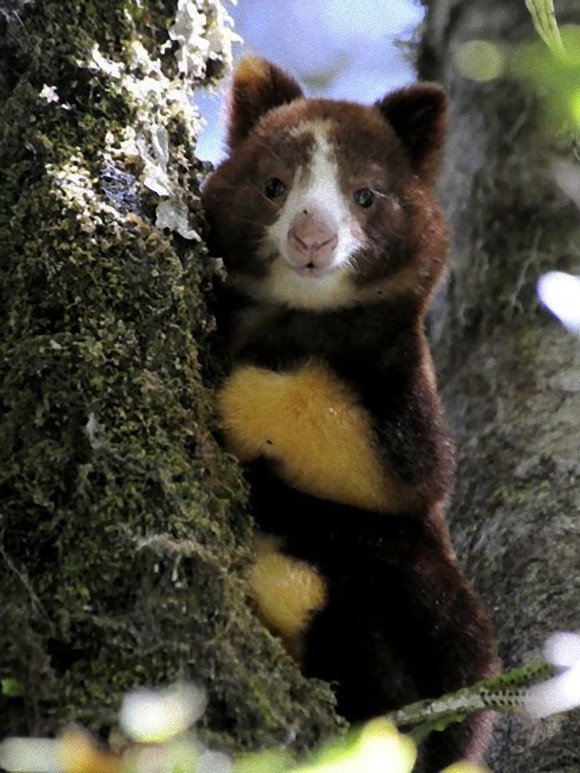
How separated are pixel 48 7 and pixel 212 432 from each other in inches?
43.7

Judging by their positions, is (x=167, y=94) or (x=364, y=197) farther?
(x=364, y=197)

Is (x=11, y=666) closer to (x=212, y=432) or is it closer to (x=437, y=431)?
(x=212, y=432)

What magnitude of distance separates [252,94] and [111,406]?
56.7 inches

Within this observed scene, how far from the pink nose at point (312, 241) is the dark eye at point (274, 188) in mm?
267

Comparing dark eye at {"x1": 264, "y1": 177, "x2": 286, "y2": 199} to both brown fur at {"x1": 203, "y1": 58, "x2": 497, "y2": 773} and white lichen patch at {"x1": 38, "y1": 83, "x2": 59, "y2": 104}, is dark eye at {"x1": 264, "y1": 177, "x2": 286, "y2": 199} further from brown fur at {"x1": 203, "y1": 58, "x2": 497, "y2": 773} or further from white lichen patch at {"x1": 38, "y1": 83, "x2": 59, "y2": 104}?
white lichen patch at {"x1": 38, "y1": 83, "x2": 59, "y2": 104}

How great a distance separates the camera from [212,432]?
8.59 feet

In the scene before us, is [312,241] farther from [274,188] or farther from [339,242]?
[274,188]

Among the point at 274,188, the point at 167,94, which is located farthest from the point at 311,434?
the point at 167,94

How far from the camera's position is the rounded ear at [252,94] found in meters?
3.43

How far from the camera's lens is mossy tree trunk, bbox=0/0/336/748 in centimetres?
198

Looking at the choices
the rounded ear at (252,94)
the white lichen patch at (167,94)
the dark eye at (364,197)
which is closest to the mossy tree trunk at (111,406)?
the white lichen patch at (167,94)

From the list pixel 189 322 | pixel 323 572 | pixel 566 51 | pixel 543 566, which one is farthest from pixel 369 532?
pixel 566 51

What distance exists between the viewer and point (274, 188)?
3191 millimetres

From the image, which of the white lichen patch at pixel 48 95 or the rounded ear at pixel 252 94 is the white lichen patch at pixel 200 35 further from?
the white lichen patch at pixel 48 95
